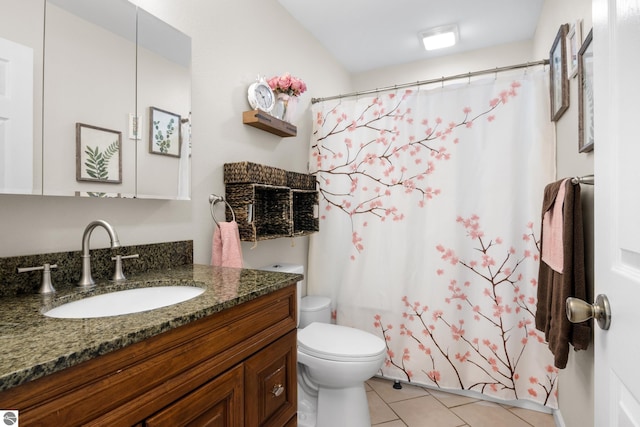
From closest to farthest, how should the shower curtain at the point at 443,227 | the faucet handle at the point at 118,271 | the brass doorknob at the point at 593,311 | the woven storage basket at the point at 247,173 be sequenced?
the brass doorknob at the point at 593,311
the faucet handle at the point at 118,271
the woven storage basket at the point at 247,173
the shower curtain at the point at 443,227

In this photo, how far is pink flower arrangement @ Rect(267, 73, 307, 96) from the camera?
6.71 ft

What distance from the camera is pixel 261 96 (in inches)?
78.1

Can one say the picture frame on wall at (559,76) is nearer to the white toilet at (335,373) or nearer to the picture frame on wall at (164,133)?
the white toilet at (335,373)

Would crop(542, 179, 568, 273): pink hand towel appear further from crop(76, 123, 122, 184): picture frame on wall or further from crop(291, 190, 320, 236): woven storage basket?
crop(76, 123, 122, 184): picture frame on wall

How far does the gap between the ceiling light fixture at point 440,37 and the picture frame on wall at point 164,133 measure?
6.62ft

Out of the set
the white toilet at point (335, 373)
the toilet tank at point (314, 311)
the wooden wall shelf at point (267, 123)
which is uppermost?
the wooden wall shelf at point (267, 123)

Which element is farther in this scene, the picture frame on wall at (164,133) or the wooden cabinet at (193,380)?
the picture frame on wall at (164,133)

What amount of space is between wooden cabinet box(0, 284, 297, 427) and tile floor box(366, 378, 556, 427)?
3.09 feet

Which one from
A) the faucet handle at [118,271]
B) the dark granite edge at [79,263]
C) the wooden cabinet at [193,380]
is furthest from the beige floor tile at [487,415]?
the faucet handle at [118,271]

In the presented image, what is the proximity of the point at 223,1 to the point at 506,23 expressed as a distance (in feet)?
6.49

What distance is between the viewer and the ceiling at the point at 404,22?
2252 mm

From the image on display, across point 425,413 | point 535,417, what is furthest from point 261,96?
point 535,417

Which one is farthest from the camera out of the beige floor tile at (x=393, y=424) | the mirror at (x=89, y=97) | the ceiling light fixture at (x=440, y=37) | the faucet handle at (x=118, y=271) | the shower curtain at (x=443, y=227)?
the ceiling light fixture at (x=440, y=37)

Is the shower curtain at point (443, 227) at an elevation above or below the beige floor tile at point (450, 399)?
above
